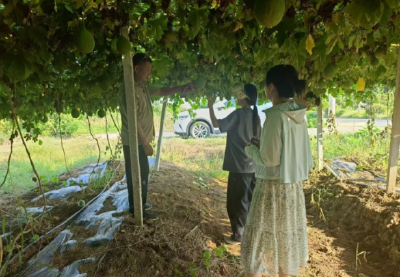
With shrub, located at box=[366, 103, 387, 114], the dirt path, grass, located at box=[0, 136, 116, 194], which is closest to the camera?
the dirt path

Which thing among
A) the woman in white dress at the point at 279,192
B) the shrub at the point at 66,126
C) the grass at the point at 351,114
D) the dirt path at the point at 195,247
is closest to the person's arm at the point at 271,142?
the woman in white dress at the point at 279,192

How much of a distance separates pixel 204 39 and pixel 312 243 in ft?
7.97

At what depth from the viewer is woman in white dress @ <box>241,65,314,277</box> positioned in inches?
66.0

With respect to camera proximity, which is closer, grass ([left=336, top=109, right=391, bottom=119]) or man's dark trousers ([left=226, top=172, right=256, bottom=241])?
man's dark trousers ([left=226, top=172, right=256, bottom=241])

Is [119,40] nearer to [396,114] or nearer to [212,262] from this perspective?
[212,262]

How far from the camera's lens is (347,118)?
12.6m

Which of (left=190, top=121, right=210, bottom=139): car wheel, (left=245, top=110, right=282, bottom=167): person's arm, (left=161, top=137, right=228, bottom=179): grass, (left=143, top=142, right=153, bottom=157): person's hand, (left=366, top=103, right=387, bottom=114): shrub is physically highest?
(left=366, top=103, right=387, bottom=114): shrub

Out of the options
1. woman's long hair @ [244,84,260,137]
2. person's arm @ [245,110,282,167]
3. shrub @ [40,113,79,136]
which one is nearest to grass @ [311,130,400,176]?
woman's long hair @ [244,84,260,137]

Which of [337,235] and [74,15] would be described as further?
[337,235]

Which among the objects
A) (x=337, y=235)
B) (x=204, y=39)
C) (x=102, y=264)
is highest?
(x=204, y=39)

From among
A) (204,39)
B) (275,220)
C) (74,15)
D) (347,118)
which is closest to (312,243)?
(275,220)

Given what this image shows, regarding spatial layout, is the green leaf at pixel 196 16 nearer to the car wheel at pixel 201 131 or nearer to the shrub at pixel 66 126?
the car wheel at pixel 201 131

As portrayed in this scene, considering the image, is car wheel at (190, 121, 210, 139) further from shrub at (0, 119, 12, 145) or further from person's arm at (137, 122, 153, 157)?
person's arm at (137, 122, 153, 157)

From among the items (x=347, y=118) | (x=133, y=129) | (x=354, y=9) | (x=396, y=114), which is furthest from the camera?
(x=347, y=118)
